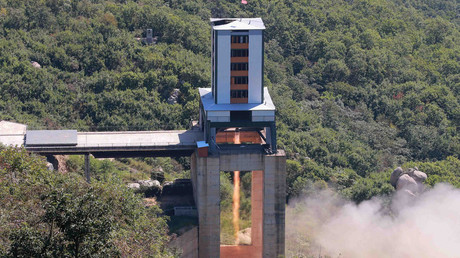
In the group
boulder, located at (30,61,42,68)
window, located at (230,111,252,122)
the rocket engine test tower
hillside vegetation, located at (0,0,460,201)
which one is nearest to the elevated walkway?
the rocket engine test tower

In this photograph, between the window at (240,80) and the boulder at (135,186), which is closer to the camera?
the window at (240,80)

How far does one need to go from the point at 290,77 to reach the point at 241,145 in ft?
188

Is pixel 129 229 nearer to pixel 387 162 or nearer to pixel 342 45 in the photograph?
pixel 387 162

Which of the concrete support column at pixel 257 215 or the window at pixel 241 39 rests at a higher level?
the window at pixel 241 39

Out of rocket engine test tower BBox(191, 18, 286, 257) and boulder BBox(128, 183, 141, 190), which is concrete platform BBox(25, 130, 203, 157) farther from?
boulder BBox(128, 183, 141, 190)

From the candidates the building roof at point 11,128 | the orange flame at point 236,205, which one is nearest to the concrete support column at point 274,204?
the orange flame at point 236,205

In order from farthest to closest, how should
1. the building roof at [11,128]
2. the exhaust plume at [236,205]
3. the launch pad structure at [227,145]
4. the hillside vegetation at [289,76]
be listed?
1. the hillside vegetation at [289,76]
2. the exhaust plume at [236,205]
3. the building roof at [11,128]
4. the launch pad structure at [227,145]

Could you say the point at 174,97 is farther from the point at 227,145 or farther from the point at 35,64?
the point at 227,145

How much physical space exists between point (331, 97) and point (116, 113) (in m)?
37.9

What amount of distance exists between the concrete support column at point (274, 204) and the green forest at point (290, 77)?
2011 centimetres

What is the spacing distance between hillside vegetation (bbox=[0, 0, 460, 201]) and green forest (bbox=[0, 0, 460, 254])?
189 mm

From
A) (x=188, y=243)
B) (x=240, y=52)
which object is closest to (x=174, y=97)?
(x=240, y=52)

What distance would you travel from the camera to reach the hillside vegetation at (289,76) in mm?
116562

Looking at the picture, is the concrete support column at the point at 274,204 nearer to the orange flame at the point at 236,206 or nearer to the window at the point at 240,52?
the orange flame at the point at 236,206
